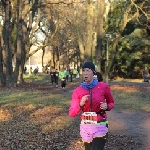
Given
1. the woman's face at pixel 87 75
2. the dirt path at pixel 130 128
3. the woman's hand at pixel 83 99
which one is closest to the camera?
the woman's hand at pixel 83 99

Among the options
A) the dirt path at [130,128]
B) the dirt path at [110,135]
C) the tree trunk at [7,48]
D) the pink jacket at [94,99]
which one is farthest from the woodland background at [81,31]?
the pink jacket at [94,99]

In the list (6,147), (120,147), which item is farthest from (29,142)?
(120,147)

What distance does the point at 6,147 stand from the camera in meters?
8.48

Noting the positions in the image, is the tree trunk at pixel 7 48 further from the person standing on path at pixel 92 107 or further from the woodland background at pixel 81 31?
the person standing on path at pixel 92 107

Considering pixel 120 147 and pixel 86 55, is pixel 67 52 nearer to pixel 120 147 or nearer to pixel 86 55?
pixel 86 55

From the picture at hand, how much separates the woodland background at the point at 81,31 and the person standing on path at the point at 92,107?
857 inches

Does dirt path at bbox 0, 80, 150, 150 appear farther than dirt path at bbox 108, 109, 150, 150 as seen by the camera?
No

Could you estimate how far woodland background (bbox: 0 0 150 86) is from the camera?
1176 inches

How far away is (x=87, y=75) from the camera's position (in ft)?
17.8

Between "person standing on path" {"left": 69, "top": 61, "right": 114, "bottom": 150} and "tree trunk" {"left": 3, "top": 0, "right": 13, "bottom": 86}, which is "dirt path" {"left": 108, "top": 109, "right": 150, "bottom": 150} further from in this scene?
"tree trunk" {"left": 3, "top": 0, "right": 13, "bottom": 86}

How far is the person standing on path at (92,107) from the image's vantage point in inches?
214

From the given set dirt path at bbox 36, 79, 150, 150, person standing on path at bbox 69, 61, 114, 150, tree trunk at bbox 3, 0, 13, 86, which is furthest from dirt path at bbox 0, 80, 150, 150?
tree trunk at bbox 3, 0, 13, 86

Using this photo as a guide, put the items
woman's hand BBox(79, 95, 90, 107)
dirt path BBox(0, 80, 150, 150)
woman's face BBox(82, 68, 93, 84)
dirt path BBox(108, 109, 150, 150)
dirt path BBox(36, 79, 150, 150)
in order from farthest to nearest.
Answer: dirt path BBox(108, 109, 150, 150) → dirt path BBox(36, 79, 150, 150) → dirt path BBox(0, 80, 150, 150) → woman's face BBox(82, 68, 93, 84) → woman's hand BBox(79, 95, 90, 107)

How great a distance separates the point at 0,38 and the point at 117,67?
25.1 m
